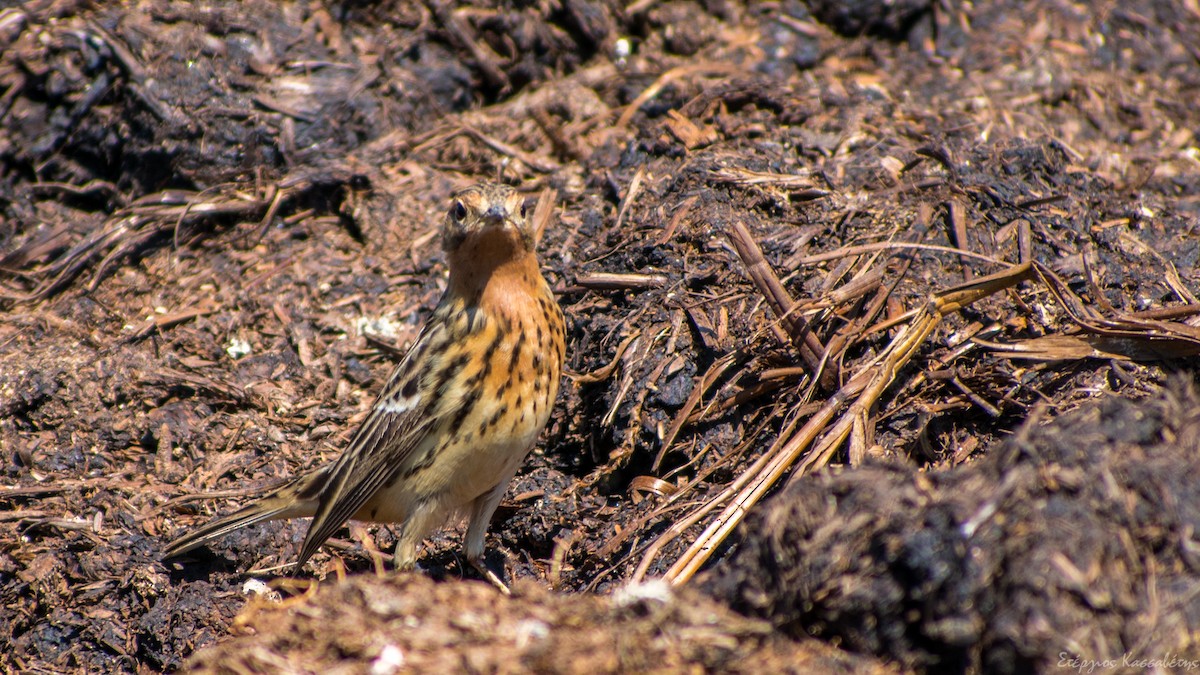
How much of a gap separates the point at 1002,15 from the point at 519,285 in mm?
5923

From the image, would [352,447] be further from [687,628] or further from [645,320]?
[687,628]

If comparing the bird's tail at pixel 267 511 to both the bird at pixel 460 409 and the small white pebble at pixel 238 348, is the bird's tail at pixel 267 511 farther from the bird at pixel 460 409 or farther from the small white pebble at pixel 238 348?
the small white pebble at pixel 238 348

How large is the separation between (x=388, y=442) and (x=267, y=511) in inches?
32.8

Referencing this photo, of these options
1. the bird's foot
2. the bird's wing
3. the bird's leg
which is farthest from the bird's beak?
the bird's foot

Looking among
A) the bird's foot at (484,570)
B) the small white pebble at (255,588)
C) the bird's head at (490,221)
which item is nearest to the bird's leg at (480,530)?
the bird's foot at (484,570)

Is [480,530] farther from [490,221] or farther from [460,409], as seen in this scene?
[490,221]

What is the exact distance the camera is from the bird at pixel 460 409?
224 inches

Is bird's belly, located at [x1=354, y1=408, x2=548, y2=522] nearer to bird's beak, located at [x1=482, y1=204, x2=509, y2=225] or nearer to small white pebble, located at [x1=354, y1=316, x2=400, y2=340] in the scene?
bird's beak, located at [x1=482, y1=204, x2=509, y2=225]

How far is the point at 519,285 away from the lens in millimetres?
5852

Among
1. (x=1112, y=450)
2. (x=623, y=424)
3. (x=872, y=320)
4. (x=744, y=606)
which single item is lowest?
(x=623, y=424)

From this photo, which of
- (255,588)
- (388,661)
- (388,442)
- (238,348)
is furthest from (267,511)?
(388,661)

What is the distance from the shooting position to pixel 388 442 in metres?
5.84

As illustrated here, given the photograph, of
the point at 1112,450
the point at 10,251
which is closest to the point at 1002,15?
the point at 1112,450

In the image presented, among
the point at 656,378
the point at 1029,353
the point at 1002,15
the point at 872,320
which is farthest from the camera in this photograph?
the point at 1002,15
